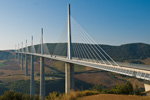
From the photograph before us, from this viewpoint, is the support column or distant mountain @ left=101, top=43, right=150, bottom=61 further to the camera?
distant mountain @ left=101, top=43, right=150, bottom=61

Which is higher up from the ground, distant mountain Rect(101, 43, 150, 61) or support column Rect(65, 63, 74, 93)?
distant mountain Rect(101, 43, 150, 61)

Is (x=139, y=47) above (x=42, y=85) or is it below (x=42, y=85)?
above

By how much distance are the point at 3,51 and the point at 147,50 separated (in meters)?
140

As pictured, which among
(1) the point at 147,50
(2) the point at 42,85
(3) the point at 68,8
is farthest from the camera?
(1) the point at 147,50

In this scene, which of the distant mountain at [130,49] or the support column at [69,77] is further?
the distant mountain at [130,49]

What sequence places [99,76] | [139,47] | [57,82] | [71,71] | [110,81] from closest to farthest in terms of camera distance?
[71,71], [57,82], [110,81], [99,76], [139,47]

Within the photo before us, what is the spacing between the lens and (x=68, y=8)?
22.8 meters

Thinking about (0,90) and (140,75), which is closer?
(140,75)

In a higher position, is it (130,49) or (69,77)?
(130,49)

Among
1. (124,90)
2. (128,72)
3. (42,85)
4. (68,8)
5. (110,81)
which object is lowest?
(110,81)

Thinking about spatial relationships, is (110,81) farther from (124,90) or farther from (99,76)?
(124,90)

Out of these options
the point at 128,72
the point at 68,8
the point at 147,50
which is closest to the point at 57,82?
the point at 68,8

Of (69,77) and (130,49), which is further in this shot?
(130,49)

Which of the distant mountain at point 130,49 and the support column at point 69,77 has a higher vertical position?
the distant mountain at point 130,49
